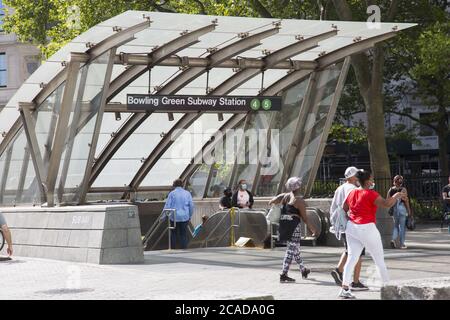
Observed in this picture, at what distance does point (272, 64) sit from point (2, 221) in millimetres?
7796

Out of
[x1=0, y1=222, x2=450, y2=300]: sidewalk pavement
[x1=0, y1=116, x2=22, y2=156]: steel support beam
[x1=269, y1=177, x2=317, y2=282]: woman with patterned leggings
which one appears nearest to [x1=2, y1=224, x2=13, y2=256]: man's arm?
[x1=0, y1=222, x2=450, y2=300]: sidewalk pavement

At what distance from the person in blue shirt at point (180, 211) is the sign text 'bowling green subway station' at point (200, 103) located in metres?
1.70

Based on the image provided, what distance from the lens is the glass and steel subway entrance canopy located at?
19.8 meters

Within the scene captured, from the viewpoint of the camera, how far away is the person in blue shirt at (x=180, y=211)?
21438 mm

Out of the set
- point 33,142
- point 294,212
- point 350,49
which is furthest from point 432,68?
point 294,212

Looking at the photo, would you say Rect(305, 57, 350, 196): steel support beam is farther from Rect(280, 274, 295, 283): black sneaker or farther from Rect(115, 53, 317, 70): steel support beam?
Rect(280, 274, 295, 283): black sneaker

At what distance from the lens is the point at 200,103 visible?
21656 mm

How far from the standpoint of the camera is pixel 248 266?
16.2 meters

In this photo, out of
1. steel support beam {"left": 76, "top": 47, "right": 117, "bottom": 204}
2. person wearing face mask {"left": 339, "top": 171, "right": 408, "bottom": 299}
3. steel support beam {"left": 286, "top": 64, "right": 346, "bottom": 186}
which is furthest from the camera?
steel support beam {"left": 286, "top": 64, "right": 346, "bottom": 186}

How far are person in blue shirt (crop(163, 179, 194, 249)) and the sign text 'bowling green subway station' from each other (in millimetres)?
1700

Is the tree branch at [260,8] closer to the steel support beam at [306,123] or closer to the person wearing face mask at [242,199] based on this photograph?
the steel support beam at [306,123]

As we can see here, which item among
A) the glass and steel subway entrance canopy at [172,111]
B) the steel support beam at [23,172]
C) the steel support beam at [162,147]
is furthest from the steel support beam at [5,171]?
the steel support beam at [162,147]

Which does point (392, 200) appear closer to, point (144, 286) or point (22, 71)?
point (144, 286)
